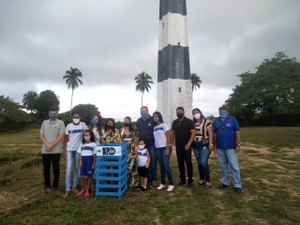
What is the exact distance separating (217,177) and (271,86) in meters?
33.8

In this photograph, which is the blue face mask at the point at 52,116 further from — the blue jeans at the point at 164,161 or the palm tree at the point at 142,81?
the palm tree at the point at 142,81

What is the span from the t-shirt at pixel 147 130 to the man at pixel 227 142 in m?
1.76

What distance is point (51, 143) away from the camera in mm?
6273

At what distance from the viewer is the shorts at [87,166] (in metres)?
6.08

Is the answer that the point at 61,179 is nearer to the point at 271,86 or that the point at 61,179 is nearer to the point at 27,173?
the point at 27,173

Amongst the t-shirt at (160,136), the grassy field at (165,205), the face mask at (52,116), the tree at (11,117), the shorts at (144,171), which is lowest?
the grassy field at (165,205)

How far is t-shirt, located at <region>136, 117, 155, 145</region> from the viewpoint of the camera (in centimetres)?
666

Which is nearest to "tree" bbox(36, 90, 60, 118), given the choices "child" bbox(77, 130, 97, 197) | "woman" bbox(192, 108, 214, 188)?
"child" bbox(77, 130, 97, 197)

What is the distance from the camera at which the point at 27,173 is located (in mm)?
9031

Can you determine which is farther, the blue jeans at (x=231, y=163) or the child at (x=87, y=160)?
the blue jeans at (x=231, y=163)

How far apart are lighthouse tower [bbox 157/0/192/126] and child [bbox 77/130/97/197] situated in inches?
596

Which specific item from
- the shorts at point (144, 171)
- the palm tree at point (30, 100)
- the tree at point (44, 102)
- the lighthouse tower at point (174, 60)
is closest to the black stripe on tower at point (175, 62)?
the lighthouse tower at point (174, 60)

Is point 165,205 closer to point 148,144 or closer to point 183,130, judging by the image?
point 148,144

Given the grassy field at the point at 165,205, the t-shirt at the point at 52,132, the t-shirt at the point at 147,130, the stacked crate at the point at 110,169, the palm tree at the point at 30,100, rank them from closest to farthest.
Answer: the grassy field at the point at 165,205 < the stacked crate at the point at 110,169 < the t-shirt at the point at 52,132 < the t-shirt at the point at 147,130 < the palm tree at the point at 30,100
